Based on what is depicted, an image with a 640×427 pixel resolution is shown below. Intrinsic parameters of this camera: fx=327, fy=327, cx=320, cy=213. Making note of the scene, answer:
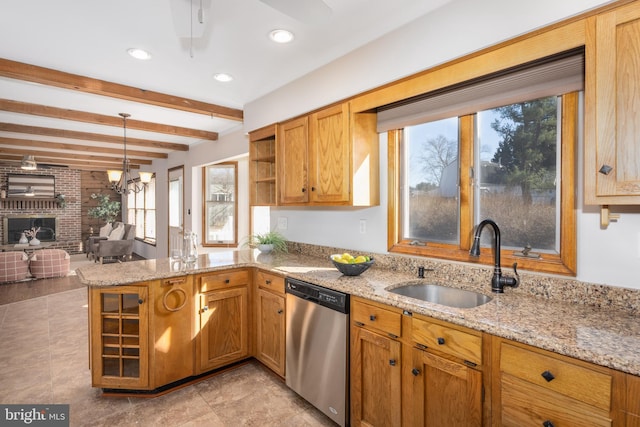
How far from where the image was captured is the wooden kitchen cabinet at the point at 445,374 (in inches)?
55.5

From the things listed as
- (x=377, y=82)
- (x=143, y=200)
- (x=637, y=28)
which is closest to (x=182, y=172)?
(x=143, y=200)

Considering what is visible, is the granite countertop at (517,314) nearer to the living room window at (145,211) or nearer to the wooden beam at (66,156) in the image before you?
the wooden beam at (66,156)

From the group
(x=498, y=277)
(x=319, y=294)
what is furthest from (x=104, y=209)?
(x=498, y=277)

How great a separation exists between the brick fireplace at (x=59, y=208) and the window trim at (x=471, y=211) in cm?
953

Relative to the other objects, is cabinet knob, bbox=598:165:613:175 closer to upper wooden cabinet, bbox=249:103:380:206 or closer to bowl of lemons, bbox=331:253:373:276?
bowl of lemons, bbox=331:253:373:276

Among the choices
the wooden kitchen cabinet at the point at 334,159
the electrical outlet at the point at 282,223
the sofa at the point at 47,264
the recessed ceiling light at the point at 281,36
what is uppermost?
the recessed ceiling light at the point at 281,36

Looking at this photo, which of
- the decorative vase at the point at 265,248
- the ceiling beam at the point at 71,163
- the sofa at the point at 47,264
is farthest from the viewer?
the ceiling beam at the point at 71,163

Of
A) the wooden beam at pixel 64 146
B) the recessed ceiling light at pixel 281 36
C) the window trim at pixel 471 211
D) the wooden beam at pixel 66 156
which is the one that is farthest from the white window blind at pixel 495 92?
the wooden beam at pixel 66 156

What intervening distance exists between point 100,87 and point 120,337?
219 centimetres

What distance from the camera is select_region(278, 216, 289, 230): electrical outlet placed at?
12.0 feet

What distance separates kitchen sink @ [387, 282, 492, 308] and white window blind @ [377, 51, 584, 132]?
1.08m

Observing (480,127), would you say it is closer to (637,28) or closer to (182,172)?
(637,28)

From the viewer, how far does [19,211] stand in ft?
28.2

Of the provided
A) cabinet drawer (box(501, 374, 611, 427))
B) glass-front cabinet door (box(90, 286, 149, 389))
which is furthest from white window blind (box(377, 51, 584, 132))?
glass-front cabinet door (box(90, 286, 149, 389))
